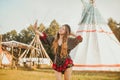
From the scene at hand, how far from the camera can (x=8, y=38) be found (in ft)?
11.5

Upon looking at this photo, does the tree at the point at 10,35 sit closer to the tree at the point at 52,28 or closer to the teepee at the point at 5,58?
the teepee at the point at 5,58

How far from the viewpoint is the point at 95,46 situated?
342 centimetres

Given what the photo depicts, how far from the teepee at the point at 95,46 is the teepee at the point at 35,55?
0.29 m

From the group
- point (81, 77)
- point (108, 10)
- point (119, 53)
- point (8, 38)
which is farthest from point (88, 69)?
point (8, 38)

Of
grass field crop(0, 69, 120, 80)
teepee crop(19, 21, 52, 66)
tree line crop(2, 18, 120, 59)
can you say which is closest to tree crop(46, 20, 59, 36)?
tree line crop(2, 18, 120, 59)

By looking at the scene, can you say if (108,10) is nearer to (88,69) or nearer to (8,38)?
(88,69)

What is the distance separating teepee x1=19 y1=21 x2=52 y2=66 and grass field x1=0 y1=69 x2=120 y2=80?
0.30 feet

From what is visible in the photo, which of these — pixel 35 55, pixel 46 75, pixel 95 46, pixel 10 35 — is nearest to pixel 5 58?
pixel 10 35

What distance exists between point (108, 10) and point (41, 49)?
77cm

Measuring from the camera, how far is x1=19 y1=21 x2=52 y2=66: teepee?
10.8ft

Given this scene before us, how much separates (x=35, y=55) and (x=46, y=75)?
0.25 meters

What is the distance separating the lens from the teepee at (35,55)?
3.30 metres

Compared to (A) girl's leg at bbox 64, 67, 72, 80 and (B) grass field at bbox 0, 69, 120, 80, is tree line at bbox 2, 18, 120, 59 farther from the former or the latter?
(A) girl's leg at bbox 64, 67, 72, 80

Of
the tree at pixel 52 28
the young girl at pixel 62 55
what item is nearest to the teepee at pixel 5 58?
the tree at pixel 52 28
